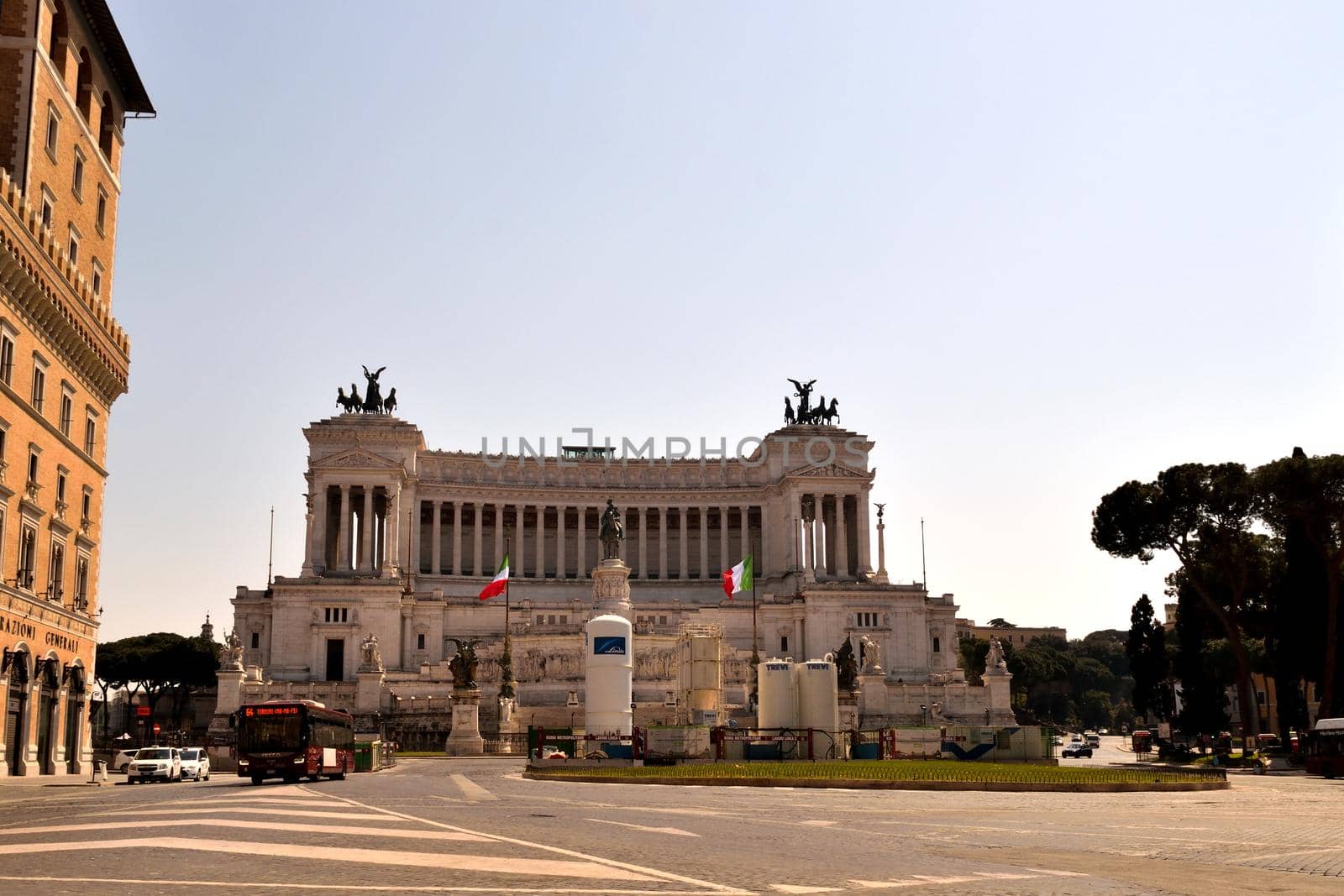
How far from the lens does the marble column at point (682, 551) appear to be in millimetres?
135125

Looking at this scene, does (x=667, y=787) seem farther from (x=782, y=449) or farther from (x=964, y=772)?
(x=782, y=449)

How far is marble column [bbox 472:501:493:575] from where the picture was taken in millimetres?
132750

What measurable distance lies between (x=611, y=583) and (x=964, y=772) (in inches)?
2136

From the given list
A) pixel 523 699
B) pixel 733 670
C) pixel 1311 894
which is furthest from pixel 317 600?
pixel 1311 894

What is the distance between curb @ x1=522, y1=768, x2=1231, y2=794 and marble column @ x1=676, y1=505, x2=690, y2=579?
8825 cm

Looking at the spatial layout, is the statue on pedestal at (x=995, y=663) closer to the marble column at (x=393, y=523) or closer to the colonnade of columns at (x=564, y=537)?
the colonnade of columns at (x=564, y=537)

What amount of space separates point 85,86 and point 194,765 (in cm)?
2814

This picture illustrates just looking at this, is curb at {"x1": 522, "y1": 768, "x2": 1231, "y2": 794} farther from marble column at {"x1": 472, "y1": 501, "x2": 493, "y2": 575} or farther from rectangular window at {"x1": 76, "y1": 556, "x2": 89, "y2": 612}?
marble column at {"x1": 472, "y1": 501, "x2": 493, "y2": 575}

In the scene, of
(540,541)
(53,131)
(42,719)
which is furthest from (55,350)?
(540,541)

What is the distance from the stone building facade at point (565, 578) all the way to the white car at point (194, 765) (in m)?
35.3

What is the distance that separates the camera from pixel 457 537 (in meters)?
132

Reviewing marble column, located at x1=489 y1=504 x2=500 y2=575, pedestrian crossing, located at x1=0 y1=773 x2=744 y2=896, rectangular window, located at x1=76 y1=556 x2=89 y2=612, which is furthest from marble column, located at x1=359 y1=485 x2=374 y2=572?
pedestrian crossing, located at x1=0 y1=773 x2=744 y2=896

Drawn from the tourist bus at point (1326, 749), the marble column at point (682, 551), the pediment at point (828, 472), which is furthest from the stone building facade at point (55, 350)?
the marble column at point (682, 551)

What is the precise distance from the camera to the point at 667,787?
43.2 metres
